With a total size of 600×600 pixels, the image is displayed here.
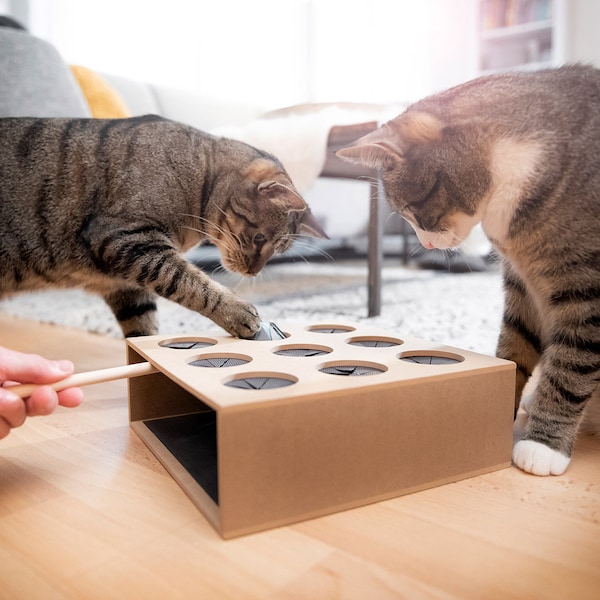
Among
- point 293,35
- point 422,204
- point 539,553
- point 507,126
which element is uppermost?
point 293,35

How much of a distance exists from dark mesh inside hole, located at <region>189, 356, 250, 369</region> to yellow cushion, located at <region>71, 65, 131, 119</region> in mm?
1723

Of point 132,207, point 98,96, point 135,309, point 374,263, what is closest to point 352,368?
point 132,207

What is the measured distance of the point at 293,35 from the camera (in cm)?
412

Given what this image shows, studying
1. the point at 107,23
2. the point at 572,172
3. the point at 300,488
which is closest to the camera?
the point at 300,488

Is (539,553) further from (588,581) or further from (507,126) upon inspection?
(507,126)

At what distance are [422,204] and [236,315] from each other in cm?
41

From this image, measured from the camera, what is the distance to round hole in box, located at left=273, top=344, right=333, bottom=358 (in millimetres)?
1009

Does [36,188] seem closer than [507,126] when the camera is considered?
No

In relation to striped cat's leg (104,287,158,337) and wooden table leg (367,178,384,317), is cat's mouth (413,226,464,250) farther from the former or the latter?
wooden table leg (367,178,384,317)

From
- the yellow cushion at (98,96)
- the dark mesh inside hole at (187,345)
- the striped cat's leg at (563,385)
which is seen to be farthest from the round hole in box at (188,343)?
the yellow cushion at (98,96)

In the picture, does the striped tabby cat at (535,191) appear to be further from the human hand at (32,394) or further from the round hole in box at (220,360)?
the human hand at (32,394)

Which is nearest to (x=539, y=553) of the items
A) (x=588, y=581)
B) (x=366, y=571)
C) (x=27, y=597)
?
(x=588, y=581)

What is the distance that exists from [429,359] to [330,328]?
10.7 inches

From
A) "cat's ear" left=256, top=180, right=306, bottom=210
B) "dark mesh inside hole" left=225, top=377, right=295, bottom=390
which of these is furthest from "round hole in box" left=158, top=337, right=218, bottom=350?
"cat's ear" left=256, top=180, right=306, bottom=210
